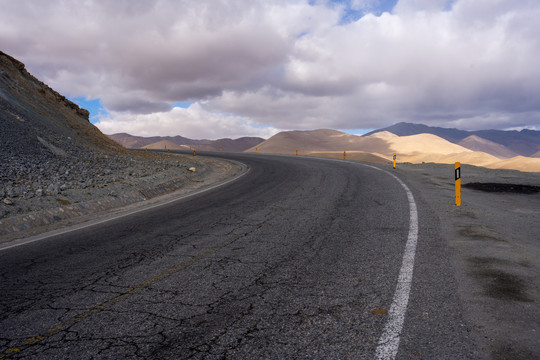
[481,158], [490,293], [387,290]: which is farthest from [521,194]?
[481,158]

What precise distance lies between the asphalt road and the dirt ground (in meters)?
0.21

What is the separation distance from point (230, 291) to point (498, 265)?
3414 millimetres

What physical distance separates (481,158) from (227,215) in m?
77.6

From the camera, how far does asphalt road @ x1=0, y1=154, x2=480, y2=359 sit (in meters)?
2.77

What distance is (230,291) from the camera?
12.3 ft

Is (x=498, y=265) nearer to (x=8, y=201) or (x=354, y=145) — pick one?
(x=8, y=201)

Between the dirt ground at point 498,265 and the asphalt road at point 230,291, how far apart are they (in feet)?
0.68

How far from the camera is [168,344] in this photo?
278 cm

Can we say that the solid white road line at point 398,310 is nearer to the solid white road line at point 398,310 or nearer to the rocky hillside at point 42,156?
the solid white road line at point 398,310

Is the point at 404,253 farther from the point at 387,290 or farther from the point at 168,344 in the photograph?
the point at 168,344

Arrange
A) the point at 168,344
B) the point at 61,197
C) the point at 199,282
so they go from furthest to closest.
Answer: the point at 61,197 → the point at 199,282 → the point at 168,344

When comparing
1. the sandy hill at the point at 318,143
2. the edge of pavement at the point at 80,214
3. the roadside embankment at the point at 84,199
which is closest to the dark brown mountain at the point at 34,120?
the roadside embankment at the point at 84,199

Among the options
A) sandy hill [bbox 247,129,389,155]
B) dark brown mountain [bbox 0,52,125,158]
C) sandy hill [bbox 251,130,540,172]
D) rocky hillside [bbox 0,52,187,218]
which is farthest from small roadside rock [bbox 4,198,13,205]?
sandy hill [bbox 247,129,389,155]

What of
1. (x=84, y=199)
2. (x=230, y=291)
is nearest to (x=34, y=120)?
(x=84, y=199)
